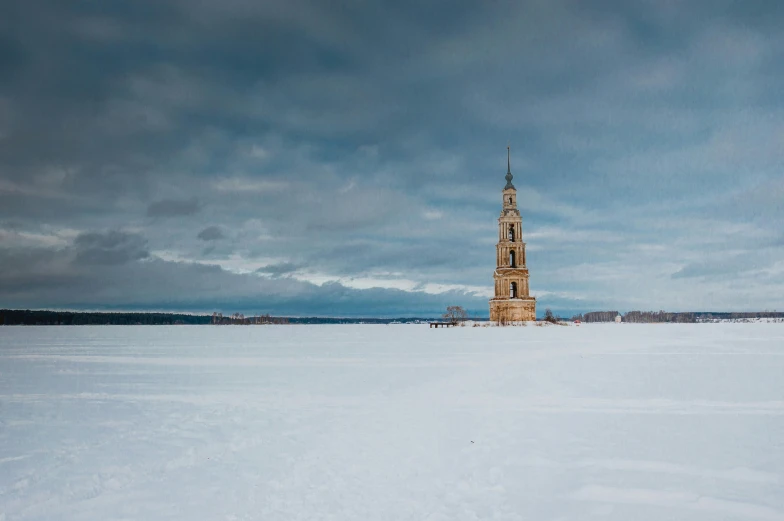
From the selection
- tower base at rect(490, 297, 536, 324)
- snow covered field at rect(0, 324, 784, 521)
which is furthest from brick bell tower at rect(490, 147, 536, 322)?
snow covered field at rect(0, 324, 784, 521)

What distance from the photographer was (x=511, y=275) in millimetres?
119562

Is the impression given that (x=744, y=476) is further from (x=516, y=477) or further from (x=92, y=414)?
(x=92, y=414)


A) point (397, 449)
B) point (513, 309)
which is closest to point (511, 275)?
point (513, 309)

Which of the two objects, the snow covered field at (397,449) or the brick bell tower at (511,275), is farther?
the brick bell tower at (511,275)

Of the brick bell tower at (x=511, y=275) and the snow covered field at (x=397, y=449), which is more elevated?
the brick bell tower at (x=511, y=275)

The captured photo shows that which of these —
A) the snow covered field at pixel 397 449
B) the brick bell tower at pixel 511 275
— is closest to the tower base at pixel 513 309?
the brick bell tower at pixel 511 275

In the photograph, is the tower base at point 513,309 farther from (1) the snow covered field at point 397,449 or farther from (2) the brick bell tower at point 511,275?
(1) the snow covered field at point 397,449

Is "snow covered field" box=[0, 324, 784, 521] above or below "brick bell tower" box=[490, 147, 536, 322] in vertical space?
below

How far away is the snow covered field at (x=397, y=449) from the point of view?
8289mm

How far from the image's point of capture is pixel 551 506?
8.29m

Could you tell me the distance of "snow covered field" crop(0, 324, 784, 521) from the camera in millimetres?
8289

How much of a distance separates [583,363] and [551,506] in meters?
22.6

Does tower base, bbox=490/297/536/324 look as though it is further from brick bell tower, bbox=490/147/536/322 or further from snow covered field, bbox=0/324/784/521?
snow covered field, bbox=0/324/784/521

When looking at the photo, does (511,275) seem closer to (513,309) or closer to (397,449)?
(513,309)
